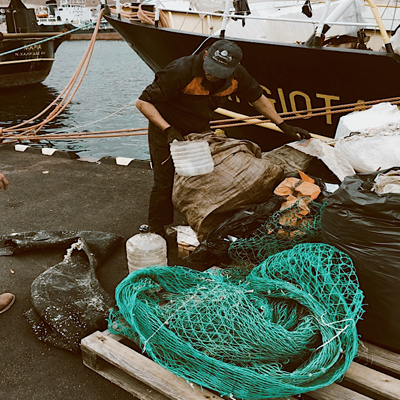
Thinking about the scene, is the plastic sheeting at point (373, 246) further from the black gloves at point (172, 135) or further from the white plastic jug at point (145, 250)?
the white plastic jug at point (145, 250)

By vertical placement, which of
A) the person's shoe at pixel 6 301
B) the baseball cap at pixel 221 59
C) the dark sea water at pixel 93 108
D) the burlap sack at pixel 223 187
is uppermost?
the baseball cap at pixel 221 59

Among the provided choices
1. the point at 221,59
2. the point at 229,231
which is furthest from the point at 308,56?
the point at 229,231

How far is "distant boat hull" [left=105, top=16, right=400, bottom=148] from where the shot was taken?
4.55m

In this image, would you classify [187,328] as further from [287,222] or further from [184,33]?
[184,33]

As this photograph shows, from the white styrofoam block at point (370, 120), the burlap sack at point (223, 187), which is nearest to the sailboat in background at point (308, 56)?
the white styrofoam block at point (370, 120)

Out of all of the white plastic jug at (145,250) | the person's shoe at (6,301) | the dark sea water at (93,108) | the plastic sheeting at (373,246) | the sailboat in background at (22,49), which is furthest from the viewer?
the sailboat in background at (22,49)

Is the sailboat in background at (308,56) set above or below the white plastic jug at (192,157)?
above

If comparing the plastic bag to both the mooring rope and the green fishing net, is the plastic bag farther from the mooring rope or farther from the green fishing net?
the mooring rope

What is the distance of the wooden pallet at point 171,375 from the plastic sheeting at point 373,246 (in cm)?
14

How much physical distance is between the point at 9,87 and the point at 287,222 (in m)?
19.9

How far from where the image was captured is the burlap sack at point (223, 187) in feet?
9.73

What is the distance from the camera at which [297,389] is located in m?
1.64

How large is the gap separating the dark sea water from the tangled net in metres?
4.92

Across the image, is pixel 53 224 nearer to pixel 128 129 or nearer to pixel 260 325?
pixel 128 129
